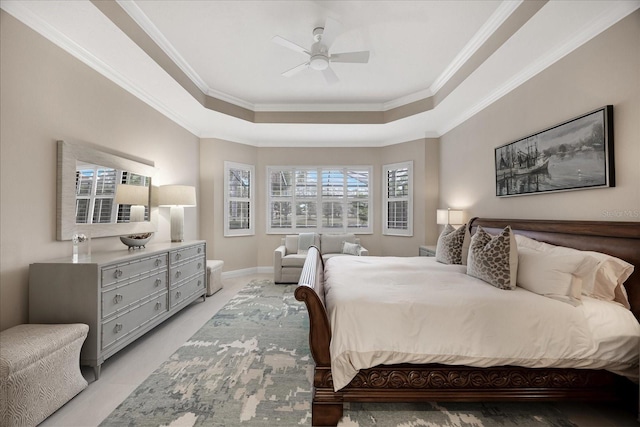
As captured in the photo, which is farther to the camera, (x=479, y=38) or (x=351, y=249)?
(x=351, y=249)

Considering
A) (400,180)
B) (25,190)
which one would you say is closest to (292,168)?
(400,180)

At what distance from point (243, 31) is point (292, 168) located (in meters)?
3.38

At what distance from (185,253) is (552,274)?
3.81 metres

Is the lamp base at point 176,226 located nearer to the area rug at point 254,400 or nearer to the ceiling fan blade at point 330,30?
the area rug at point 254,400

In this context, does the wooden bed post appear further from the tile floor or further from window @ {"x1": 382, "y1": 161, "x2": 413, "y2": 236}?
window @ {"x1": 382, "y1": 161, "x2": 413, "y2": 236}

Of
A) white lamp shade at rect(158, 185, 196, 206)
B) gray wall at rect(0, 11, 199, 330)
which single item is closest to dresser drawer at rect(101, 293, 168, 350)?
gray wall at rect(0, 11, 199, 330)

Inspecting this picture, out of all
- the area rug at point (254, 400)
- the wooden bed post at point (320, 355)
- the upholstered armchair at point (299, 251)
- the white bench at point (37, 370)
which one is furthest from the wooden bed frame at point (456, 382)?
the upholstered armchair at point (299, 251)

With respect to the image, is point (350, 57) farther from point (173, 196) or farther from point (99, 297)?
point (99, 297)

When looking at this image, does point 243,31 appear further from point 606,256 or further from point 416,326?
point 606,256

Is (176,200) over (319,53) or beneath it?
beneath

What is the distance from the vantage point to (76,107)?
2.66 metres

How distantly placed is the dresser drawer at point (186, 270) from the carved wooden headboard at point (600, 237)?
3964mm

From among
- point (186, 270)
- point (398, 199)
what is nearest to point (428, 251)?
point (398, 199)

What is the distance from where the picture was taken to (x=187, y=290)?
3.64m
